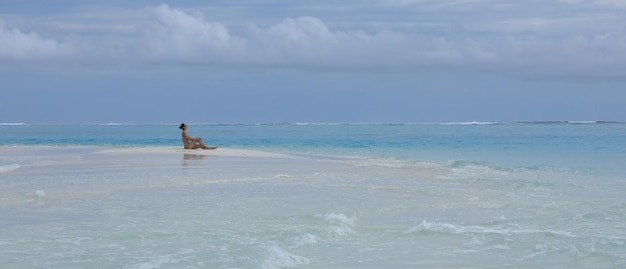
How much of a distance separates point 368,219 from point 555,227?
8.08 ft

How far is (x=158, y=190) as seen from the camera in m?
13.6

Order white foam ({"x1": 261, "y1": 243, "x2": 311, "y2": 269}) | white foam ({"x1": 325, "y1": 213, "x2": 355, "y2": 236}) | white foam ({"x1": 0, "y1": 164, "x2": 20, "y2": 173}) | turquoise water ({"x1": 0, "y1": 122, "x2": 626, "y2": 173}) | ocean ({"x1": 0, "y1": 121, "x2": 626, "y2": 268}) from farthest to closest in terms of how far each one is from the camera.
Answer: turquoise water ({"x1": 0, "y1": 122, "x2": 626, "y2": 173}), white foam ({"x1": 0, "y1": 164, "x2": 20, "y2": 173}), white foam ({"x1": 325, "y1": 213, "x2": 355, "y2": 236}), ocean ({"x1": 0, "y1": 121, "x2": 626, "y2": 268}), white foam ({"x1": 261, "y1": 243, "x2": 311, "y2": 269})

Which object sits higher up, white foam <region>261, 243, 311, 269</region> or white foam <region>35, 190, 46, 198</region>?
white foam <region>35, 190, 46, 198</region>

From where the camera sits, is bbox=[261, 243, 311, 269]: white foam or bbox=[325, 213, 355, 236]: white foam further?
bbox=[325, 213, 355, 236]: white foam

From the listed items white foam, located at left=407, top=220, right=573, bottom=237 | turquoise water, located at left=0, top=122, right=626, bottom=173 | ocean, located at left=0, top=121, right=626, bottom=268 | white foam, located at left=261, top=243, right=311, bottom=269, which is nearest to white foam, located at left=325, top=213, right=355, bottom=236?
ocean, located at left=0, top=121, right=626, bottom=268

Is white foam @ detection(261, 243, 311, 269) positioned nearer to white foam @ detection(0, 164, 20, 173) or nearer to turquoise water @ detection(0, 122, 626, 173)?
white foam @ detection(0, 164, 20, 173)

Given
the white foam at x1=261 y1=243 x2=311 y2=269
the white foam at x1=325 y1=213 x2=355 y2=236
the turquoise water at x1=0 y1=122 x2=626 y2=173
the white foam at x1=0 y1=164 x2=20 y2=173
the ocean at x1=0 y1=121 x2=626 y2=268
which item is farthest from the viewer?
the turquoise water at x1=0 y1=122 x2=626 y2=173

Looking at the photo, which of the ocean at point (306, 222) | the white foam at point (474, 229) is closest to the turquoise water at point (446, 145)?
the ocean at point (306, 222)

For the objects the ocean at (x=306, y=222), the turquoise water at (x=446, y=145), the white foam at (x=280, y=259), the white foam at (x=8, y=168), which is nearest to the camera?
the white foam at (x=280, y=259)

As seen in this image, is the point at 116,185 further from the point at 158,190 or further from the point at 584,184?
the point at 584,184

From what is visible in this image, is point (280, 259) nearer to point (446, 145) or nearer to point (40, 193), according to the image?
point (40, 193)

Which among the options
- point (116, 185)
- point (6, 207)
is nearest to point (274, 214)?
point (6, 207)

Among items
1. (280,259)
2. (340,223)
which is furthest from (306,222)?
(280,259)

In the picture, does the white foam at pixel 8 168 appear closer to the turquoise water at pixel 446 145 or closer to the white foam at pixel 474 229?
the white foam at pixel 474 229
